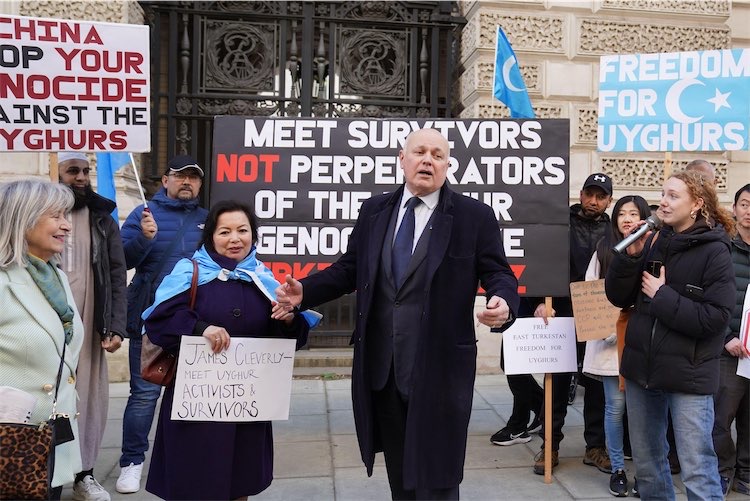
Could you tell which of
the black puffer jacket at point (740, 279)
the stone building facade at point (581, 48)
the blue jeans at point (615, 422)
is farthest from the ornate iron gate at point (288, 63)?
the black puffer jacket at point (740, 279)

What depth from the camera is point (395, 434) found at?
2684mm

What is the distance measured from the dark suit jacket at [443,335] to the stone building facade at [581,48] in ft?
15.9

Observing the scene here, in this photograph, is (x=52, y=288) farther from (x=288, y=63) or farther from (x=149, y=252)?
(x=288, y=63)

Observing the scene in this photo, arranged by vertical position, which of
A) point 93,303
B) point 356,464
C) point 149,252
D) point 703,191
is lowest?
point 356,464

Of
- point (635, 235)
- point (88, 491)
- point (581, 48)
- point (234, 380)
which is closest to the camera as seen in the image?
point (234, 380)

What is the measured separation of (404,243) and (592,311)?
6.66ft

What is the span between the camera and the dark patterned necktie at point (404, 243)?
2647 mm

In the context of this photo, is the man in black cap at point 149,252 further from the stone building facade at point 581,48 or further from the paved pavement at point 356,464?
the stone building facade at point 581,48

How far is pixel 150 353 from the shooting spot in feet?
9.52

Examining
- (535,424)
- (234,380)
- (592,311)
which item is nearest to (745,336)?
(592,311)

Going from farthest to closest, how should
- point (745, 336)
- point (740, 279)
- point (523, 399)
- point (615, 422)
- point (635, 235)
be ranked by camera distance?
1. point (523, 399)
2. point (740, 279)
3. point (615, 422)
4. point (745, 336)
5. point (635, 235)

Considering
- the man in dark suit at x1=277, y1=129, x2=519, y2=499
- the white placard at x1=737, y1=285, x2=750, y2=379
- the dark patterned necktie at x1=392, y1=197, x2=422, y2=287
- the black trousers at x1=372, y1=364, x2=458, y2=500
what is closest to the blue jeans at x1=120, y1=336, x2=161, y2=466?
the man in dark suit at x1=277, y1=129, x2=519, y2=499

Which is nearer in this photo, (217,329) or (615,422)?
(217,329)

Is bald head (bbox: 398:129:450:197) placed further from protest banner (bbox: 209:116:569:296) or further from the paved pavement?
the paved pavement
